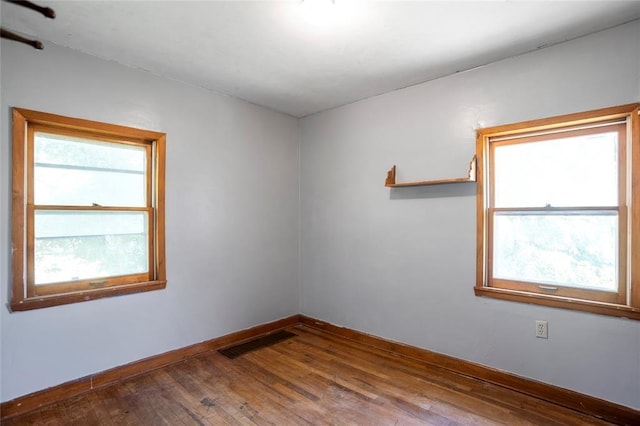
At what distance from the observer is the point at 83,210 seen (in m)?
2.51

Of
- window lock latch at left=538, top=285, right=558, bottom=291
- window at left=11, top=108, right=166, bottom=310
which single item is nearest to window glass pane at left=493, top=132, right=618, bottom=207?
window lock latch at left=538, top=285, right=558, bottom=291

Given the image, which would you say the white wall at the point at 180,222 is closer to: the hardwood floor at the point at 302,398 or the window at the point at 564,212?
the hardwood floor at the point at 302,398

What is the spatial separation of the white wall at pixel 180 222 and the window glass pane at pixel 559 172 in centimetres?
239

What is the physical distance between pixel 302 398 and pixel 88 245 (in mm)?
2074

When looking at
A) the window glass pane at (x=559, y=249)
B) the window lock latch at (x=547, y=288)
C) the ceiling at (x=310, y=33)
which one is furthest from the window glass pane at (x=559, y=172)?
the ceiling at (x=310, y=33)

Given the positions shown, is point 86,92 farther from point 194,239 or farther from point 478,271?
point 478,271

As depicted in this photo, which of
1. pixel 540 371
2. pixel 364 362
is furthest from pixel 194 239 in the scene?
pixel 540 371

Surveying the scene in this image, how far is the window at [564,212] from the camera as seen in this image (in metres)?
2.16

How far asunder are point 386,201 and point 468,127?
1.02 meters

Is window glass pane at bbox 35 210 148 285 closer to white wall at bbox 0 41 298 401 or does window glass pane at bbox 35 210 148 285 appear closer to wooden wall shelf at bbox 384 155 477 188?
white wall at bbox 0 41 298 401

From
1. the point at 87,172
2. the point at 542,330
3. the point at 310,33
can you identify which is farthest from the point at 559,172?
the point at 87,172

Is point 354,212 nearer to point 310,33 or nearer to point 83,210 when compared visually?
point 310,33

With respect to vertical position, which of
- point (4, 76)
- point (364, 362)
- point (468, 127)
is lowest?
point (364, 362)

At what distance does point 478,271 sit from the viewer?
268cm
